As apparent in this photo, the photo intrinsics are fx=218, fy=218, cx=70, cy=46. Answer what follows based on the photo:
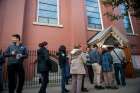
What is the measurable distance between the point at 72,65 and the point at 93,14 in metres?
10.3

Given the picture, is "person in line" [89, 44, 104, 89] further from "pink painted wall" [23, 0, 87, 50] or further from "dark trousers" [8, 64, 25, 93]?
"pink painted wall" [23, 0, 87, 50]

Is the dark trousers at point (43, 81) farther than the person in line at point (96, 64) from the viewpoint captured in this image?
No

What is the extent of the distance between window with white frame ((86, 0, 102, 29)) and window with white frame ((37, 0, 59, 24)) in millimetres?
2668

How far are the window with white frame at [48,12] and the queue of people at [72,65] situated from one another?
5.93 m

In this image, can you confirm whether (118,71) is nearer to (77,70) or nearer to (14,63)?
(77,70)

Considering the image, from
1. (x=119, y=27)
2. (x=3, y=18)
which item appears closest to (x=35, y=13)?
(x=3, y=18)

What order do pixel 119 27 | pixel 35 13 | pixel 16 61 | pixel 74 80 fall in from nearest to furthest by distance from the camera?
pixel 16 61 → pixel 74 80 → pixel 35 13 → pixel 119 27

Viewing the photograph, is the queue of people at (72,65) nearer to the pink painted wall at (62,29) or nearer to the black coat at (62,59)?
the black coat at (62,59)

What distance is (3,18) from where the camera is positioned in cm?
1310

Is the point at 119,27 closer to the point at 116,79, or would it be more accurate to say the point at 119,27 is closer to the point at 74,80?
the point at 116,79

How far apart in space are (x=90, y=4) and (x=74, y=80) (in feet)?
35.9

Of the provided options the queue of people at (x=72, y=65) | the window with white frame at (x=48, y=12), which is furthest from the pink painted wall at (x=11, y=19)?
the queue of people at (x=72, y=65)

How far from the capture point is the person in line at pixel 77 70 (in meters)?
7.07

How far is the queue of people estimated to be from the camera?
657cm
